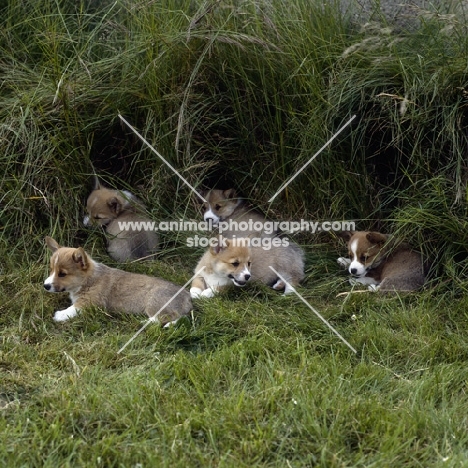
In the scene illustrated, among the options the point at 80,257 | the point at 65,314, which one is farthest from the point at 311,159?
the point at 65,314

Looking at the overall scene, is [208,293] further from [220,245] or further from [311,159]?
[311,159]

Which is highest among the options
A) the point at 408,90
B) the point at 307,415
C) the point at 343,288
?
the point at 408,90

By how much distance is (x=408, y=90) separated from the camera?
6.41 metres

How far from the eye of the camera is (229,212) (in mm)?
7172

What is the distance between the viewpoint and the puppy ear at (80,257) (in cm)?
619

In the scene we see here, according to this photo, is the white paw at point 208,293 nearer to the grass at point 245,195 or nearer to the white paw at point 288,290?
the grass at point 245,195

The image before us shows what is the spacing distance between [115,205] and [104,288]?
1.06 metres

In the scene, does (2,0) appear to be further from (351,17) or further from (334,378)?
(334,378)

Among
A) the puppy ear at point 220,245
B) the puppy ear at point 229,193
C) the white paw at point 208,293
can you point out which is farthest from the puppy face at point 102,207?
the white paw at point 208,293

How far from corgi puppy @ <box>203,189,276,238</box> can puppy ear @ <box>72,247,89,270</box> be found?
4.20 ft

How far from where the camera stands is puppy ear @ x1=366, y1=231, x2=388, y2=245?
6.56 meters

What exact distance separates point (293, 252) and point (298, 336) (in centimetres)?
128

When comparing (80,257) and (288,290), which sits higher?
(80,257)

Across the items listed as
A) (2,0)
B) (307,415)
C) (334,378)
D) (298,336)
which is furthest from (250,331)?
(2,0)
